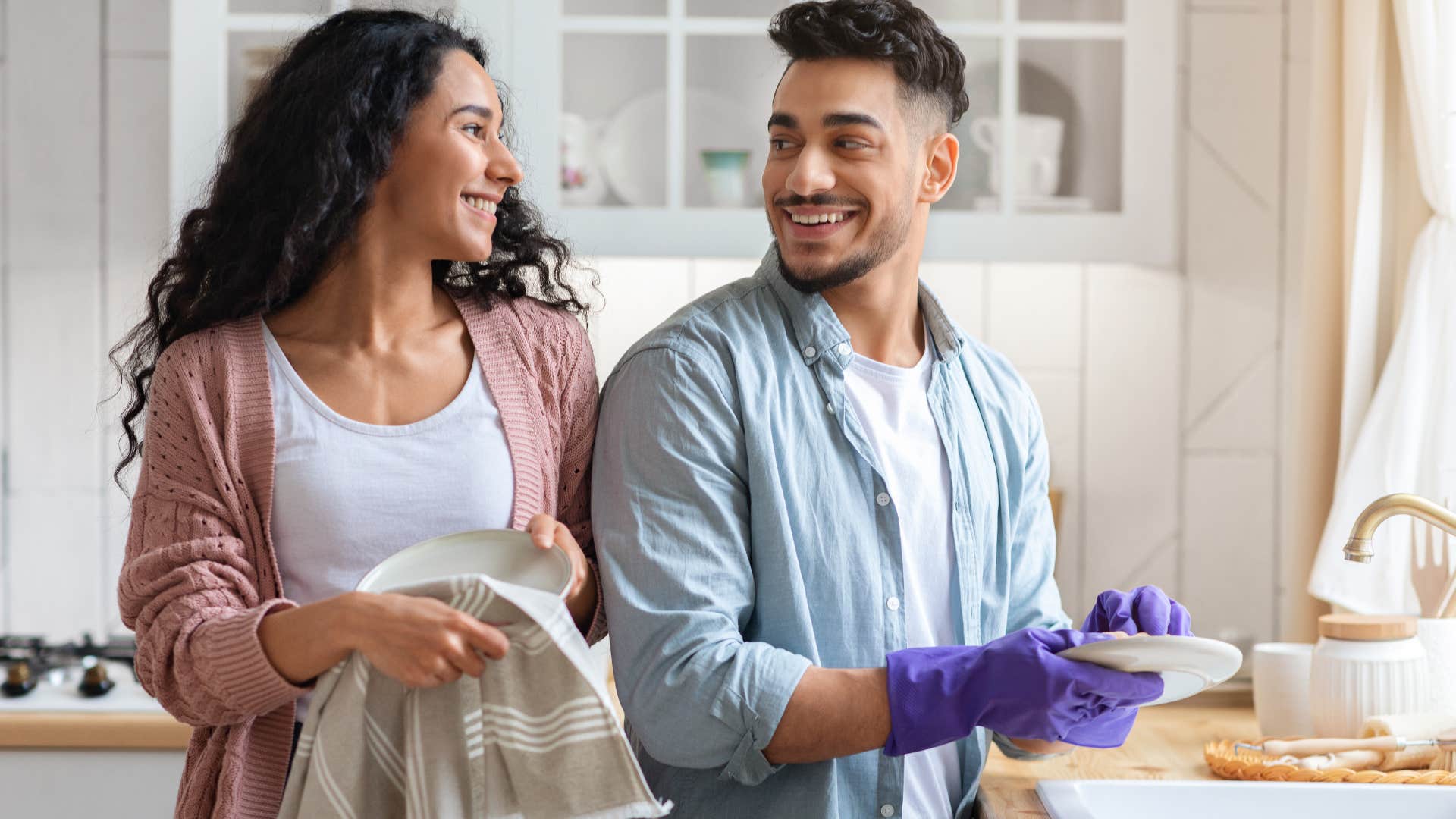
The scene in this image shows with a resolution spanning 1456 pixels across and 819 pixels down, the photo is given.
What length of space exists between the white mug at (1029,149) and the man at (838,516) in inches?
23.5

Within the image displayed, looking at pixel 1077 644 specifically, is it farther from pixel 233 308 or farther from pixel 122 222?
pixel 122 222

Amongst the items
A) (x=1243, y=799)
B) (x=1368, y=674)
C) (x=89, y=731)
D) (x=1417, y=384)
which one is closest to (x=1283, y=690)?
(x=1368, y=674)

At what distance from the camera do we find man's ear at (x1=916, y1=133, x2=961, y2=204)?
4.34 ft

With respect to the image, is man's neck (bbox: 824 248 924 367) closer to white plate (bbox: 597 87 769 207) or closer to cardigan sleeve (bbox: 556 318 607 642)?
cardigan sleeve (bbox: 556 318 607 642)

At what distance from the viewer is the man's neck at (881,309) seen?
130 cm

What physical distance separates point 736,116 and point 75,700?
126 centimetres

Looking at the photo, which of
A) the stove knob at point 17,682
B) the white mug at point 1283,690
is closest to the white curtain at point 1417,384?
the white mug at point 1283,690

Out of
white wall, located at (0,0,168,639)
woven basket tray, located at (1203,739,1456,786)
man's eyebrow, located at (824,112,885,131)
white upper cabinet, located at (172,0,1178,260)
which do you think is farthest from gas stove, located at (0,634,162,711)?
woven basket tray, located at (1203,739,1456,786)

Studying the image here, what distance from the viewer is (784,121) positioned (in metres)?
1.26

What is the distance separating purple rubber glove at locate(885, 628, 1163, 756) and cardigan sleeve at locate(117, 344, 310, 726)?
0.48 m

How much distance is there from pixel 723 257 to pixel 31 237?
121 centimetres

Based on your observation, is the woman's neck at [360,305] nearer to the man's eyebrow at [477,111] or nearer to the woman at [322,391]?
the woman at [322,391]

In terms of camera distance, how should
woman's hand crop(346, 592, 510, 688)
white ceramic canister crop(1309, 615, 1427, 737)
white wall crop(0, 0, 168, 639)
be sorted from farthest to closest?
1. white wall crop(0, 0, 168, 639)
2. white ceramic canister crop(1309, 615, 1427, 737)
3. woman's hand crop(346, 592, 510, 688)

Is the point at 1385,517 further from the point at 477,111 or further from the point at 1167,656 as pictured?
the point at 477,111
